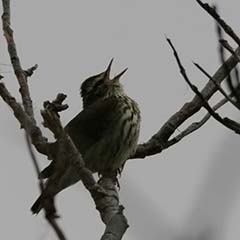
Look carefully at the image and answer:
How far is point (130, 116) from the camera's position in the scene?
7.10m

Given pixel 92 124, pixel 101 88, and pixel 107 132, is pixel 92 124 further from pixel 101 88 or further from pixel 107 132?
pixel 101 88

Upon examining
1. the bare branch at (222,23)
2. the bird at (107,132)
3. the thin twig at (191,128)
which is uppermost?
the bird at (107,132)

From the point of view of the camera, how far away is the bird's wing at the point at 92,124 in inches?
251

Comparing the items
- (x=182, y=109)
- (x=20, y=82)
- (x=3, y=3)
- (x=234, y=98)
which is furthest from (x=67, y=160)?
(x=182, y=109)

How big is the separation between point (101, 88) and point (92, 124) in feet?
4.45

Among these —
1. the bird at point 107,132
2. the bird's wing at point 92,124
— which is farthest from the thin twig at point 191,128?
the bird's wing at point 92,124

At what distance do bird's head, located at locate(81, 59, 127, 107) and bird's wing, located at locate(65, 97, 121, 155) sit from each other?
507 mm

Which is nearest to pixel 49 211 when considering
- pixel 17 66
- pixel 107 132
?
pixel 17 66

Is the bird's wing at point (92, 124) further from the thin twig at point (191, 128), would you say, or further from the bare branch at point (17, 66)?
the bare branch at point (17, 66)

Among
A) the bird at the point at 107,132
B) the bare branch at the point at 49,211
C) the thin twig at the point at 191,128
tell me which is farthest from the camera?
the bird at the point at 107,132

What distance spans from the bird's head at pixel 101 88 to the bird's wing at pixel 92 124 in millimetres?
507

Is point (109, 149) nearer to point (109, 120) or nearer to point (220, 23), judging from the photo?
point (109, 120)

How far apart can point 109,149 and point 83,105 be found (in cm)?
124

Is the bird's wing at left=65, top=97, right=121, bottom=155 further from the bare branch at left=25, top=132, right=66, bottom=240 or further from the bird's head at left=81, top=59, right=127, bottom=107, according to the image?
the bare branch at left=25, top=132, right=66, bottom=240
